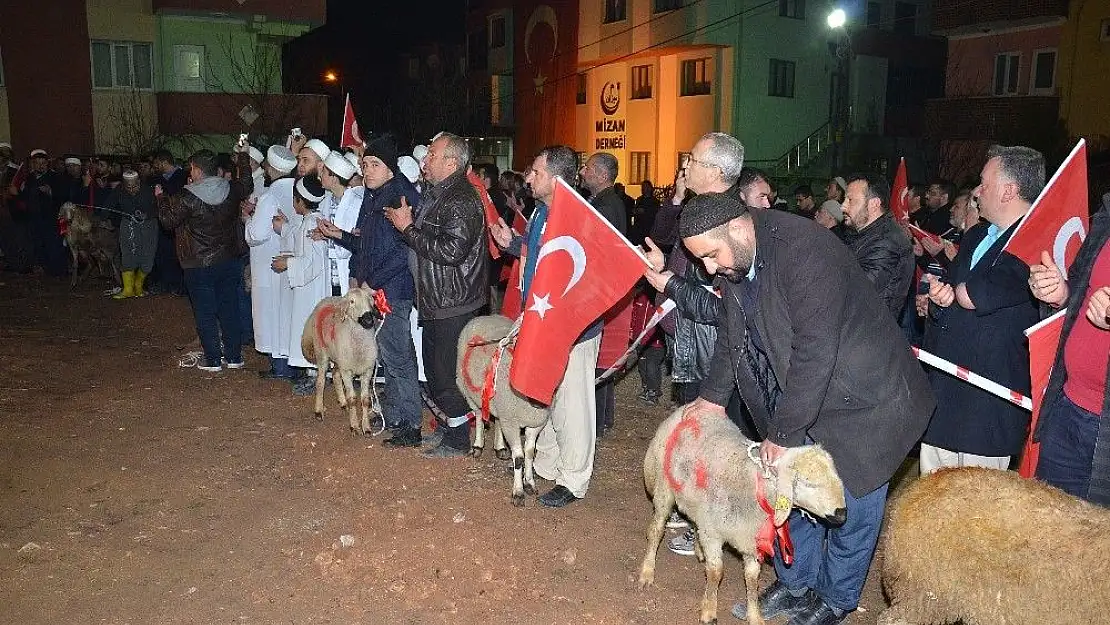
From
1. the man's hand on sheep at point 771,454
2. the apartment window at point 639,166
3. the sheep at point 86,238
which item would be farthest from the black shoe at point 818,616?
the apartment window at point 639,166

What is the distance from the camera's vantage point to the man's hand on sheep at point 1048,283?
4.02 metres

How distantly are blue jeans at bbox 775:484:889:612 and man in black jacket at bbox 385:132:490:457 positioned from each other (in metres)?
3.29

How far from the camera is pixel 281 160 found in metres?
9.20

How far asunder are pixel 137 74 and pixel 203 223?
23.5 meters

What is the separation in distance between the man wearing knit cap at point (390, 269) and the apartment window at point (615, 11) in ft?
97.8

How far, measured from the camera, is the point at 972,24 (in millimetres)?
25859

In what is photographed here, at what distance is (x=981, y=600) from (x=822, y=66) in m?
33.2

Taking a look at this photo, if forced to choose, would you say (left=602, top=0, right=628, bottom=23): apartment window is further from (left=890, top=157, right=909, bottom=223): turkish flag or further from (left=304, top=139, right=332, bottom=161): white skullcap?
(left=304, top=139, right=332, bottom=161): white skullcap

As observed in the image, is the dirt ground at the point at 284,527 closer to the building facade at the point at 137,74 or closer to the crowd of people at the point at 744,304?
the crowd of people at the point at 744,304

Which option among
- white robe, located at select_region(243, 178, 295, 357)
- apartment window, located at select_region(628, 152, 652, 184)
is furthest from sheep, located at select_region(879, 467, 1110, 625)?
apartment window, located at select_region(628, 152, 652, 184)

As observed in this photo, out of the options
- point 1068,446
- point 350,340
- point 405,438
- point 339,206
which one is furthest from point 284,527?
point 1068,446

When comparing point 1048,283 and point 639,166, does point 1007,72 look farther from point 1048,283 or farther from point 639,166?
point 1048,283

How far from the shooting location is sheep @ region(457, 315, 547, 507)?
6230 millimetres

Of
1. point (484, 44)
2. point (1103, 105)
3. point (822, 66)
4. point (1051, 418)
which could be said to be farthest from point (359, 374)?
point (484, 44)
